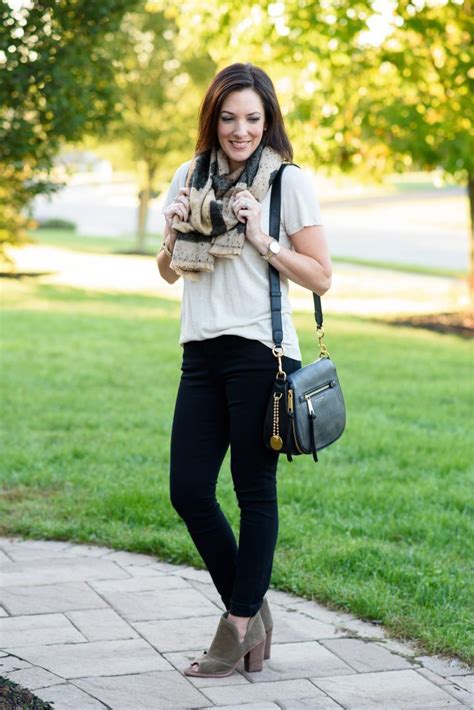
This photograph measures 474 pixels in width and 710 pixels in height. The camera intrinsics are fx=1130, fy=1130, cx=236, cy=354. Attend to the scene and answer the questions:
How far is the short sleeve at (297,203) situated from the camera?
3.56 metres

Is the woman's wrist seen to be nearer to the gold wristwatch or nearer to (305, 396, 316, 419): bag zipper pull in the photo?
the gold wristwatch

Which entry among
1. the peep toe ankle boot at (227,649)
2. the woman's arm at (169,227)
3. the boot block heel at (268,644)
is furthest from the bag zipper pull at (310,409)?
the boot block heel at (268,644)

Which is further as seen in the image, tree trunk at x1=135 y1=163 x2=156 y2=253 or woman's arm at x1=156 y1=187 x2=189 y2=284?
tree trunk at x1=135 y1=163 x2=156 y2=253

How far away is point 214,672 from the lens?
149 inches

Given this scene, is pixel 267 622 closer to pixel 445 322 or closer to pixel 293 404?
pixel 293 404

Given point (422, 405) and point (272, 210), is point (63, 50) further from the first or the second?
point (422, 405)

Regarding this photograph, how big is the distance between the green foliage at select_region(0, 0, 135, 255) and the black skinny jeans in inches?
95.9

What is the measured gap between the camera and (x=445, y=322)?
14898 mm

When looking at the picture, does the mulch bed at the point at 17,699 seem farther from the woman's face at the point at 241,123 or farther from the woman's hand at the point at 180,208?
the woman's face at the point at 241,123

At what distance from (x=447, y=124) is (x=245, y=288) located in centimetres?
981

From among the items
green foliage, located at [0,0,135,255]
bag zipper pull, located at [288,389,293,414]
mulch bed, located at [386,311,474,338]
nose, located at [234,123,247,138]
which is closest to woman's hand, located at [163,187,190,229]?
nose, located at [234,123,247,138]

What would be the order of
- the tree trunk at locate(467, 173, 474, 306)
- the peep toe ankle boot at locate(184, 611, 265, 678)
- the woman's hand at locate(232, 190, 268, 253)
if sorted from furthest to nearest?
the tree trunk at locate(467, 173, 474, 306)
the peep toe ankle boot at locate(184, 611, 265, 678)
the woman's hand at locate(232, 190, 268, 253)

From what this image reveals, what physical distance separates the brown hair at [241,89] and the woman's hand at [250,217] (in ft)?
0.88

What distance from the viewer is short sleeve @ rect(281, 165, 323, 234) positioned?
356 centimetres
